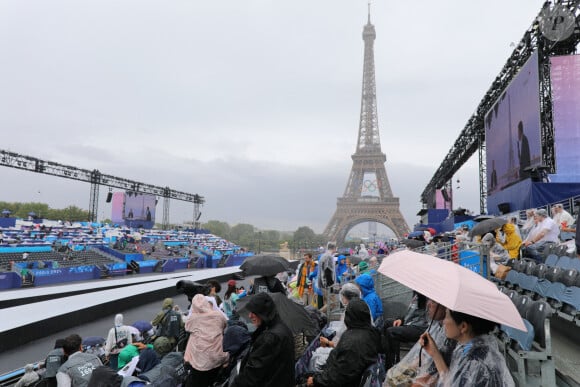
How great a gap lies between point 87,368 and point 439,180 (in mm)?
36577

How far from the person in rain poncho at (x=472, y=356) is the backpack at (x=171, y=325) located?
3.79m

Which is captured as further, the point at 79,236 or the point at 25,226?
the point at 79,236

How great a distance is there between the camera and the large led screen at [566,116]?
36.3ft

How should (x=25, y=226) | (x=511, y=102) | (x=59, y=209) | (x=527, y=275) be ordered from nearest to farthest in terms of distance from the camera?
(x=527, y=275)
(x=511, y=102)
(x=25, y=226)
(x=59, y=209)

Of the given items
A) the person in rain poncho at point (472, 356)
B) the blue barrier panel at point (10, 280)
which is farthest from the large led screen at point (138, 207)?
the person in rain poncho at point (472, 356)

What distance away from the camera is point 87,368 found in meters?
3.59

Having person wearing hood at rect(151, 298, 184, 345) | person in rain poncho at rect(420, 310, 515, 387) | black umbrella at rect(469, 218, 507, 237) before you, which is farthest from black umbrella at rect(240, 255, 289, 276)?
person in rain poncho at rect(420, 310, 515, 387)

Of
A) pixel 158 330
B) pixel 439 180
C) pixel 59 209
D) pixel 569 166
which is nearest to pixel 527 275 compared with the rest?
pixel 158 330

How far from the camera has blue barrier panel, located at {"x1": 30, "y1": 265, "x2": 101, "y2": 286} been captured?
16.1m

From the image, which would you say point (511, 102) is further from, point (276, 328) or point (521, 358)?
point (276, 328)

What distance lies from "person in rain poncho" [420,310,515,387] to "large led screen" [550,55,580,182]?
40.8 ft

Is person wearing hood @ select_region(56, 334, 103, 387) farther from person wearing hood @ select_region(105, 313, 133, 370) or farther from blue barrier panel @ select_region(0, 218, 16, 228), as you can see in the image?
blue barrier panel @ select_region(0, 218, 16, 228)

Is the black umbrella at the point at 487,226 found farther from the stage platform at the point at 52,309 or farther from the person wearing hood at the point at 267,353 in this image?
the stage platform at the point at 52,309

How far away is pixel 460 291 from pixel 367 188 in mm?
57186
